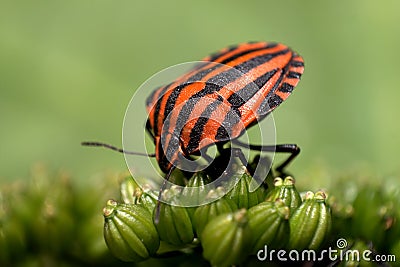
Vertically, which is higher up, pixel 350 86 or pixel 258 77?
pixel 258 77

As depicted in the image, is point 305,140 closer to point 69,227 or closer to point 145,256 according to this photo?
point 69,227

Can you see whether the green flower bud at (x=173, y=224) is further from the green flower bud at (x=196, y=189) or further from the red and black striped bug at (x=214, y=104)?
the red and black striped bug at (x=214, y=104)

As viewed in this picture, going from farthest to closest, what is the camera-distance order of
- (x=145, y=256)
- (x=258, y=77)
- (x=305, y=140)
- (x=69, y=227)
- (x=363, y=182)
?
1. (x=305, y=140)
2. (x=363, y=182)
3. (x=69, y=227)
4. (x=258, y=77)
5. (x=145, y=256)

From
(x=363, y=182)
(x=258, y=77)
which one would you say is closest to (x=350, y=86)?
(x=363, y=182)

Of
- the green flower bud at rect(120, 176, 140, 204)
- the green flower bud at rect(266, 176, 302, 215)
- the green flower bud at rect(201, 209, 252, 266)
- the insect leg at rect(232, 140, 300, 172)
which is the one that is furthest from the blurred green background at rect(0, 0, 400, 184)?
the green flower bud at rect(201, 209, 252, 266)

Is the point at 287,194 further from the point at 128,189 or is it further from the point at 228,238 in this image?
the point at 128,189

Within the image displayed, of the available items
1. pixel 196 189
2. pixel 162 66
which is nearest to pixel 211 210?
pixel 196 189

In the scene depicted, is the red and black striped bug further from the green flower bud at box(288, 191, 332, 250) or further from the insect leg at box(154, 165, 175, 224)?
the green flower bud at box(288, 191, 332, 250)
